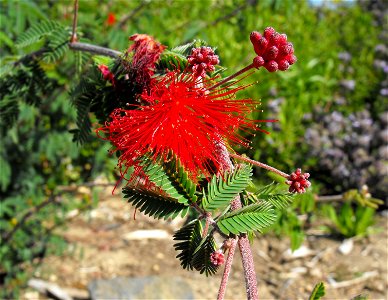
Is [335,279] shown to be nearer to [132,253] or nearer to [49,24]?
[132,253]

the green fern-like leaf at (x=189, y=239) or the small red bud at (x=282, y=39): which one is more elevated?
the small red bud at (x=282, y=39)

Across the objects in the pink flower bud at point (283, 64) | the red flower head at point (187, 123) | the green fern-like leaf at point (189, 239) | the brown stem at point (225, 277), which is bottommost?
the brown stem at point (225, 277)

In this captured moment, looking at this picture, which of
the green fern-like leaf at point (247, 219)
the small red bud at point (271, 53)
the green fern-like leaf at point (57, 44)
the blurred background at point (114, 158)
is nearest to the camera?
the small red bud at point (271, 53)

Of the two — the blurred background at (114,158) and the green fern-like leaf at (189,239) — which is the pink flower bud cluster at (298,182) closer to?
the green fern-like leaf at (189,239)

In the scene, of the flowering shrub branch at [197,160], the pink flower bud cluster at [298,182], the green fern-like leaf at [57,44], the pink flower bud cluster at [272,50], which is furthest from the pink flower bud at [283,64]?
the green fern-like leaf at [57,44]

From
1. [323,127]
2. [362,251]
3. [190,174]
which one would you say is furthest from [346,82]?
[190,174]

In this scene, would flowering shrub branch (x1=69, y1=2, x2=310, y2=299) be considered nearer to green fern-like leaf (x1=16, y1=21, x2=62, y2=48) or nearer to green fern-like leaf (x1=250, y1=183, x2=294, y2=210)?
green fern-like leaf (x1=250, y1=183, x2=294, y2=210)

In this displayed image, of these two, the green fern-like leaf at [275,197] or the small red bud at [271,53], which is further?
the green fern-like leaf at [275,197]

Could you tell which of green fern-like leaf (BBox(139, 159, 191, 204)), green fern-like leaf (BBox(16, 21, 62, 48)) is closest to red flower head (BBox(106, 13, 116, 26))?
green fern-like leaf (BBox(16, 21, 62, 48))
